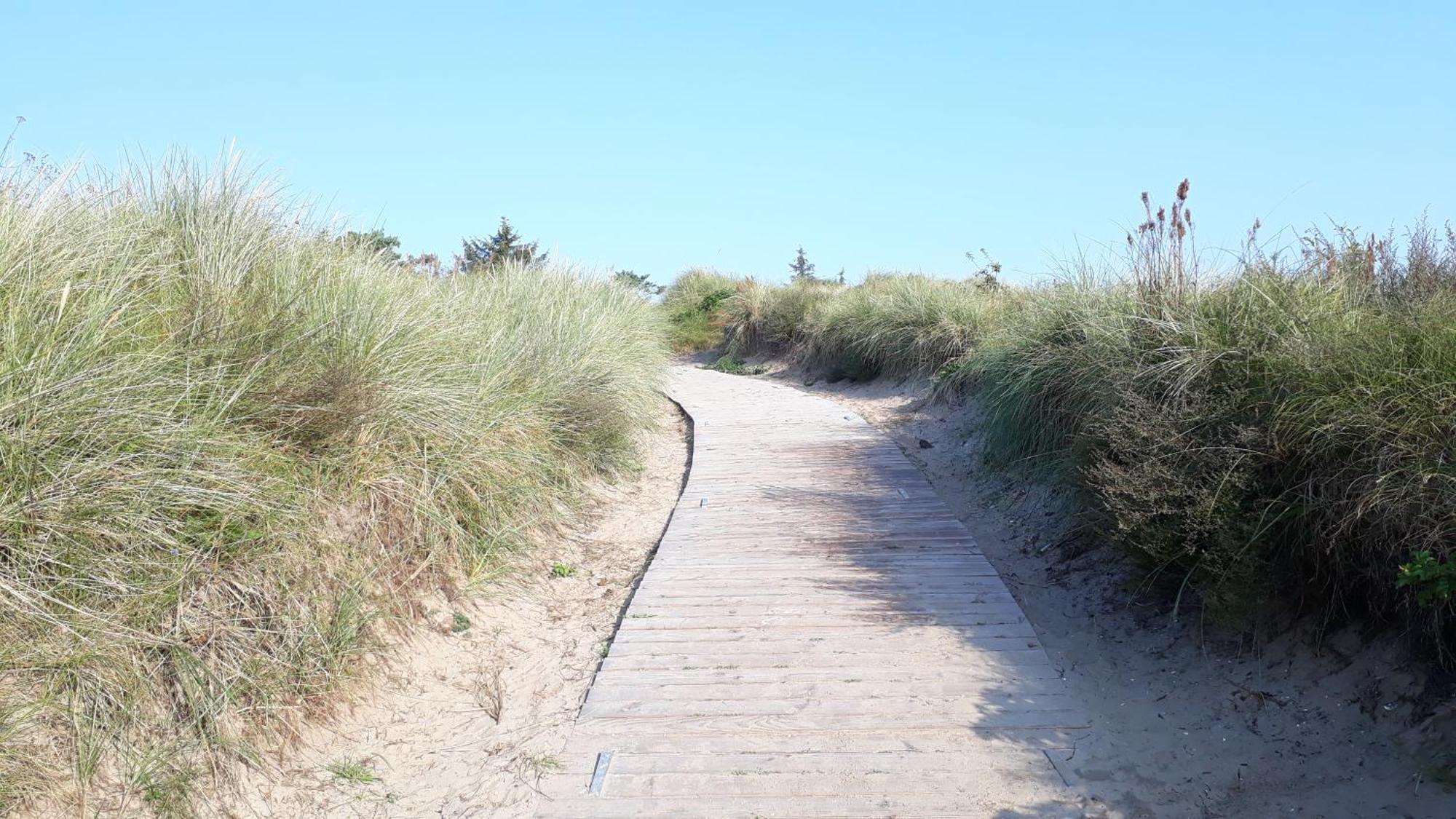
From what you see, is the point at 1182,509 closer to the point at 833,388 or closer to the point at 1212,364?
the point at 1212,364

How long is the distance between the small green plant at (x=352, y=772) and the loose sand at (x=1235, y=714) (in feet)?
9.17

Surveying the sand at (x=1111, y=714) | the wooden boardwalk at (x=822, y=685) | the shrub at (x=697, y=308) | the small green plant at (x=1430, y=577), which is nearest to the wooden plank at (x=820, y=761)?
the wooden boardwalk at (x=822, y=685)

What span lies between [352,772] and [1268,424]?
14.1ft

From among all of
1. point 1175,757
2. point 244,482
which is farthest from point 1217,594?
point 244,482

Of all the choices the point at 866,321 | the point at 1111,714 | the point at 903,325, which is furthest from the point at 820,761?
the point at 866,321

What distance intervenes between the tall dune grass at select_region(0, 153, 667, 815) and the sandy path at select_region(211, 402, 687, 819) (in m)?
0.20

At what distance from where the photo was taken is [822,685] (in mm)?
4305

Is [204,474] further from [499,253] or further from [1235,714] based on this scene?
[499,253]

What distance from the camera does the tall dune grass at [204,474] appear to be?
312 centimetres

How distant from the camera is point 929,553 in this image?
609 cm

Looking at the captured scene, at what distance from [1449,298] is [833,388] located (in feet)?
35.9

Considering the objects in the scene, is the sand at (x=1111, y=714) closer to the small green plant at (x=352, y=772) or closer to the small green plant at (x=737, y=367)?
the small green plant at (x=352, y=772)

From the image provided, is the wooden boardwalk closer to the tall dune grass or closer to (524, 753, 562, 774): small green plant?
(524, 753, 562, 774): small green plant

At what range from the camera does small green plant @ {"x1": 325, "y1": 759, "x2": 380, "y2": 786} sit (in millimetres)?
3668
